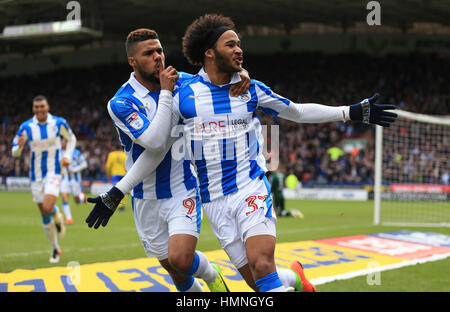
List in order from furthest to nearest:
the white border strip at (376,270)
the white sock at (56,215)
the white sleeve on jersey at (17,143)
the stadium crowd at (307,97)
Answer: the stadium crowd at (307,97)
the white sock at (56,215)
the white sleeve on jersey at (17,143)
the white border strip at (376,270)

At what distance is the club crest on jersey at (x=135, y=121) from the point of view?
161 inches

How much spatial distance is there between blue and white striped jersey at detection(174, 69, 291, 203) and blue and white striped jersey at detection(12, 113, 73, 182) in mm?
4899

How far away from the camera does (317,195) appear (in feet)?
79.7

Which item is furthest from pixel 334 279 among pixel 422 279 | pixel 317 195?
pixel 317 195

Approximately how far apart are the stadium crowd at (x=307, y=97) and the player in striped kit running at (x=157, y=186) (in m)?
19.0

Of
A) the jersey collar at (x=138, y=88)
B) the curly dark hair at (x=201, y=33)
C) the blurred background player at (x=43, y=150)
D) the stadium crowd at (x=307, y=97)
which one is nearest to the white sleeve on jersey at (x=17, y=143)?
the blurred background player at (x=43, y=150)

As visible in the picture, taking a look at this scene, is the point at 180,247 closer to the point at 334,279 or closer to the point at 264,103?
the point at 264,103

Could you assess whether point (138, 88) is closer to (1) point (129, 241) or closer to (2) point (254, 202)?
(2) point (254, 202)

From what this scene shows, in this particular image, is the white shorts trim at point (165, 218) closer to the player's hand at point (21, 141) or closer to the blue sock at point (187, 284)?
the blue sock at point (187, 284)

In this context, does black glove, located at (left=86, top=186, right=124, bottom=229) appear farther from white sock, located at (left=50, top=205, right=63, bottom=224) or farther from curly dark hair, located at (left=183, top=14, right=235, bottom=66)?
white sock, located at (left=50, top=205, right=63, bottom=224)

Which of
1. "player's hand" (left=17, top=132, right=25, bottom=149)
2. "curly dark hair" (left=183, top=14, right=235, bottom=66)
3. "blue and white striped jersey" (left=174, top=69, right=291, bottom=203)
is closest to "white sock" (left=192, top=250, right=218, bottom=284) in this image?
"blue and white striped jersey" (left=174, top=69, right=291, bottom=203)

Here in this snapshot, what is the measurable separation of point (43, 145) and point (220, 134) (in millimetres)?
5356

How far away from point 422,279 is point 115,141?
26.6 m

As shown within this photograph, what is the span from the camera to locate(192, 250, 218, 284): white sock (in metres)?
4.53
